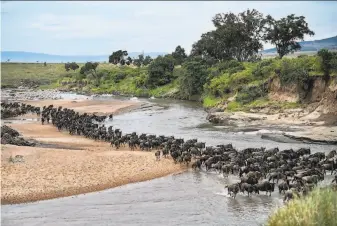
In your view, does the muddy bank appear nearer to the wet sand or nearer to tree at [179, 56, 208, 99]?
the wet sand

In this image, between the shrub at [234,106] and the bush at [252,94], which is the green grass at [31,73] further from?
the bush at [252,94]

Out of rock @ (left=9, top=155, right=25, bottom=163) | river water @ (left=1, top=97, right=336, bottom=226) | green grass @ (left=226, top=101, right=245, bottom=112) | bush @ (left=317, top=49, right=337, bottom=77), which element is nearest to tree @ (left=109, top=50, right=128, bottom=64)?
green grass @ (left=226, top=101, right=245, bottom=112)

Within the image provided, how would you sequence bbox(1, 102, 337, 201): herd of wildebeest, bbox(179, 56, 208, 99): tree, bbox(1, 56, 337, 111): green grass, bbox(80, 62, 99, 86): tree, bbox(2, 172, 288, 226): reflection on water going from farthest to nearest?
bbox(80, 62, 99, 86): tree → bbox(179, 56, 208, 99): tree → bbox(1, 56, 337, 111): green grass → bbox(1, 102, 337, 201): herd of wildebeest → bbox(2, 172, 288, 226): reflection on water

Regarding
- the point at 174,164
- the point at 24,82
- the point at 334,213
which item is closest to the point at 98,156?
the point at 174,164

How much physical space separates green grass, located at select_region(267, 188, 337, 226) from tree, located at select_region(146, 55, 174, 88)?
88534 millimetres

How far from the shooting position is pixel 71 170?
32.3 meters

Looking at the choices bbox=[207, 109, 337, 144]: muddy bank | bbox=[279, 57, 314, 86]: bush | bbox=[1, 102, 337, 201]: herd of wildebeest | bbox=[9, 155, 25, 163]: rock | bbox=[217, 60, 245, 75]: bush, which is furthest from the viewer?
bbox=[217, 60, 245, 75]: bush

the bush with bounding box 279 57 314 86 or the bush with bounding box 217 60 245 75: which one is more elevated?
the bush with bounding box 217 60 245 75

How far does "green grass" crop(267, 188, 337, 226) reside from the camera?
13.1 meters

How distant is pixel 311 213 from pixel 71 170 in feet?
72.1

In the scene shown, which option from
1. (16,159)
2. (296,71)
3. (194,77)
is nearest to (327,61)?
(296,71)

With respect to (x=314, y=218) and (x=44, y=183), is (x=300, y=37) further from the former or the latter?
(x=314, y=218)

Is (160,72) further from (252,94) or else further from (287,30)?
(252,94)

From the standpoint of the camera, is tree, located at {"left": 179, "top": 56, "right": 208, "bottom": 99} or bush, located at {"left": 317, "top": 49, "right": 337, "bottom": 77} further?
tree, located at {"left": 179, "top": 56, "right": 208, "bottom": 99}
